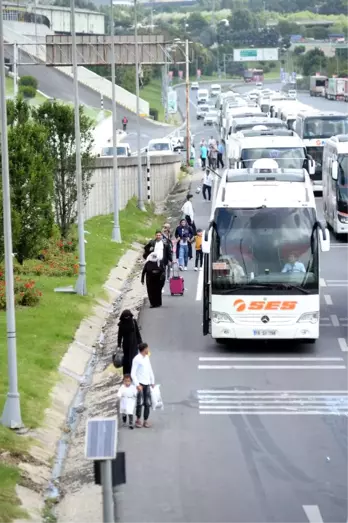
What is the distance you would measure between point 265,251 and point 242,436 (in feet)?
21.9

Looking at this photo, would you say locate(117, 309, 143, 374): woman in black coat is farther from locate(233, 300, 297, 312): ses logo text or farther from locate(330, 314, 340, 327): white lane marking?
locate(330, 314, 340, 327): white lane marking

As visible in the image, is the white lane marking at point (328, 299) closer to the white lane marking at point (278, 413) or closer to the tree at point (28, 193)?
the tree at point (28, 193)

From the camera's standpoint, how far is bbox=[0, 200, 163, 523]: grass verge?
19172 mm

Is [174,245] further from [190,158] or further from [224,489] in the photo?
[190,158]

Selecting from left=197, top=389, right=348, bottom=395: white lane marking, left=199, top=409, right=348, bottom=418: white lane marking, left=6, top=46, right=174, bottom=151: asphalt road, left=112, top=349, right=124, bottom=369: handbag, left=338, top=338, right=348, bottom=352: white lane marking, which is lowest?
left=6, top=46, right=174, bottom=151: asphalt road

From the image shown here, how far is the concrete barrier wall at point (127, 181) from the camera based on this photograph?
170 ft

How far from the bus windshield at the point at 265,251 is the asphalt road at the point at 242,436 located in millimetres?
1426

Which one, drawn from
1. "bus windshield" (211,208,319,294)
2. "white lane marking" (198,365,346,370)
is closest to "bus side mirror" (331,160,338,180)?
"bus windshield" (211,208,319,294)

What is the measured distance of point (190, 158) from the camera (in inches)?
3120

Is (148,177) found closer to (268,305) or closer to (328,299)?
(328,299)

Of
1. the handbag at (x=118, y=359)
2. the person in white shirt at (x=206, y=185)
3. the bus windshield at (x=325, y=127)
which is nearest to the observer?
the handbag at (x=118, y=359)

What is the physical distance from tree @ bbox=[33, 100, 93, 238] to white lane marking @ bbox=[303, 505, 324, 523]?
25.3 metres

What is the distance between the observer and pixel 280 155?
47.3 metres

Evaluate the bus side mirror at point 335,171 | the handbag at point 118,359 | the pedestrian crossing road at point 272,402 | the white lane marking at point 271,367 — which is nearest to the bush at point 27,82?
the bus side mirror at point 335,171
